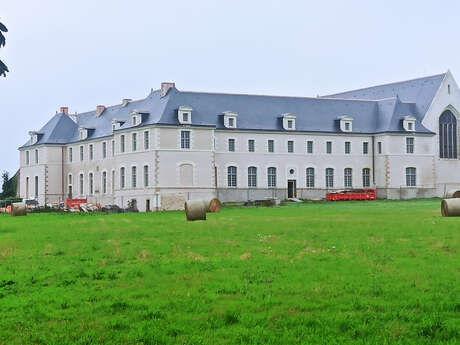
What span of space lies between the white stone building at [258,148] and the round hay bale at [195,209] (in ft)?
111

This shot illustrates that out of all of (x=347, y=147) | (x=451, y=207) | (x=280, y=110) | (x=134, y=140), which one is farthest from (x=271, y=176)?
(x=451, y=207)

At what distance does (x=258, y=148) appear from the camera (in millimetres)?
77812

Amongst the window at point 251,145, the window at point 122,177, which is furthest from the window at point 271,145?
the window at point 122,177

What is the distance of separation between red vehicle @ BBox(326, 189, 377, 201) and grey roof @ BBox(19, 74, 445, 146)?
24.7ft

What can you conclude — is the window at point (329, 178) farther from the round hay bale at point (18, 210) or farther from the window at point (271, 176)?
the round hay bale at point (18, 210)

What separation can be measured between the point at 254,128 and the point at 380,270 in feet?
210

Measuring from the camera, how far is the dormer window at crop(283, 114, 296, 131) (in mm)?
79312

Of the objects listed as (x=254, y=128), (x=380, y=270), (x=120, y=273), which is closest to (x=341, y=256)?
(x=380, y=270)

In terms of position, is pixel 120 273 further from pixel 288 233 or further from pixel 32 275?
pixel 288 233

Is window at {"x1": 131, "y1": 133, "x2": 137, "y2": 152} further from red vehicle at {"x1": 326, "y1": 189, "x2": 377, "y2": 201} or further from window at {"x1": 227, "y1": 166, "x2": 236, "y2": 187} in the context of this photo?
red vehicle at {"x1": 326, "y1": 189, "x2": 377, "y2": 201}

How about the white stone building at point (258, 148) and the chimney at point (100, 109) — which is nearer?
the white stone building at point (258, 148)

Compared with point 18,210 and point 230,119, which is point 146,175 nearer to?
point 230,119

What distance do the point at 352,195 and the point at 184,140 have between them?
19.2 meters

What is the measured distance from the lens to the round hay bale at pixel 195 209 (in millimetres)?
35844
